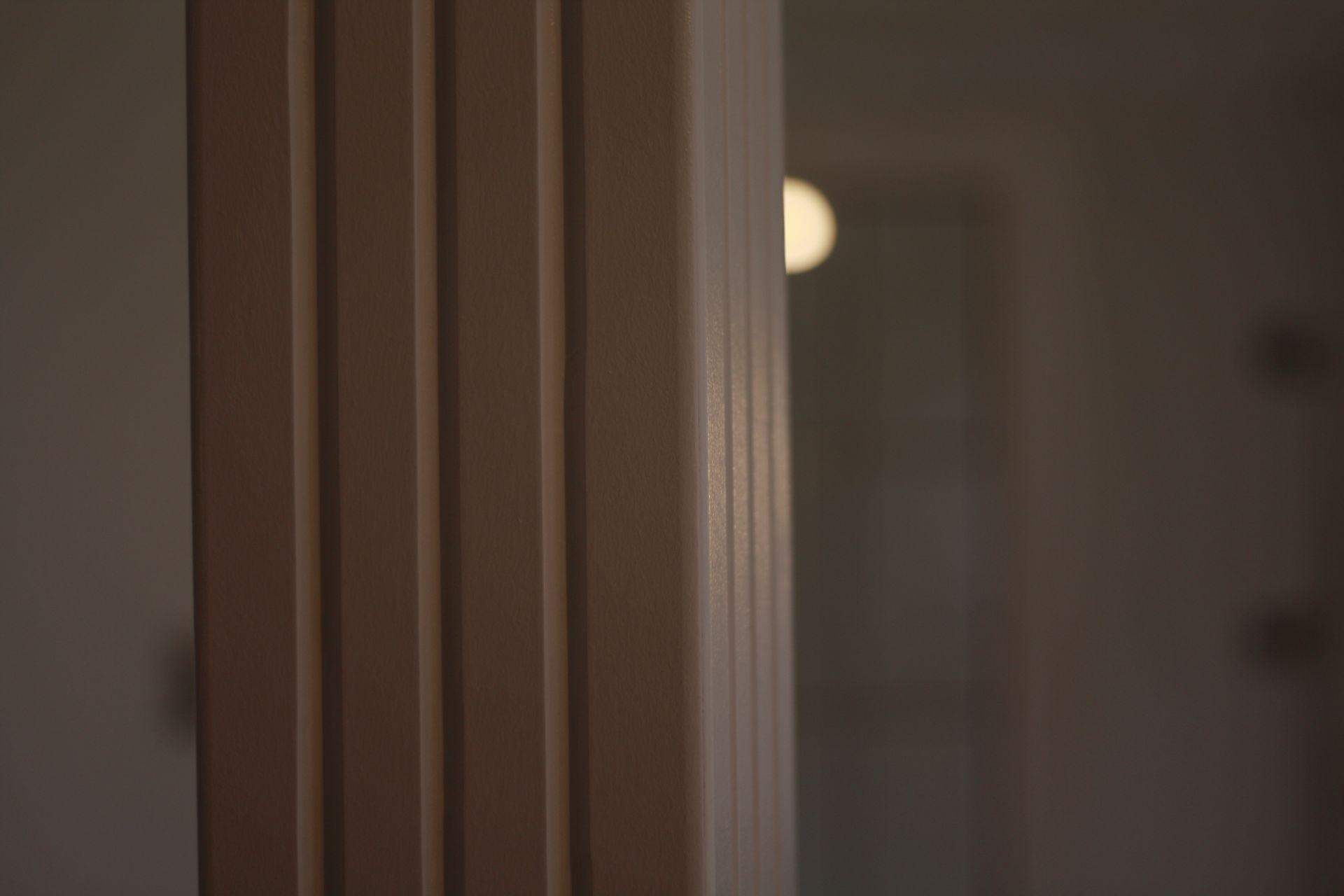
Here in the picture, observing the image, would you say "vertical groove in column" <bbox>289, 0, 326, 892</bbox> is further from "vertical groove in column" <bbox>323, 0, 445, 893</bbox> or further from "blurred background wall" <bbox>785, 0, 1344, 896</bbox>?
"blurred background wall" <bbox>785, 0, 1344, 896</bbox>

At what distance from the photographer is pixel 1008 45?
62 centimetres

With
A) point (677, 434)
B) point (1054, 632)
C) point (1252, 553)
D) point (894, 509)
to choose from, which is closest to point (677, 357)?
point (677, 434)

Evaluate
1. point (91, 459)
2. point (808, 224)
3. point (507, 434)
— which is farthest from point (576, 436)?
point (91, 459)

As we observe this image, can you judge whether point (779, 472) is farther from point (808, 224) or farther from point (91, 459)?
point (91, 459)

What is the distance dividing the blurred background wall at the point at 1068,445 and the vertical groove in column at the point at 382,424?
43 centimetres

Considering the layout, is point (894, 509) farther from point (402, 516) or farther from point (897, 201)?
point (402, 516)

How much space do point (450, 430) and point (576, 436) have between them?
2 cm

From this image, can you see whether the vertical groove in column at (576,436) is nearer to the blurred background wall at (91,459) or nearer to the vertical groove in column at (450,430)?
the vertical groove in column at (450,430)

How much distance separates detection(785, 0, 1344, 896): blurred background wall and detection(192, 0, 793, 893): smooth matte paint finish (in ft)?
1.37

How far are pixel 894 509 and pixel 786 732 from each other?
1.30 feet

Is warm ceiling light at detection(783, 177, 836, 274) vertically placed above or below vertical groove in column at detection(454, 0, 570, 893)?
above

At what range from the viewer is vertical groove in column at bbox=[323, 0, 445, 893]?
0.13 m

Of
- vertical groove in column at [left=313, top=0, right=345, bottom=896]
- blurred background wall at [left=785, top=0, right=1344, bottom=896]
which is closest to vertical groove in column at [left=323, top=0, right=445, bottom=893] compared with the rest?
vertical groove in column at [left=313, top=0, right=345, bottom=896]

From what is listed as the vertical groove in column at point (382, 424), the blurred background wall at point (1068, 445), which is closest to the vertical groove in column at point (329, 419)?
the vertical groove in column at point (382, 424)
